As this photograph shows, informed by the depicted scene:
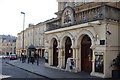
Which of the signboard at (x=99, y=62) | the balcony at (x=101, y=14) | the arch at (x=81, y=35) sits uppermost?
the balcony at (x=101, y=14)

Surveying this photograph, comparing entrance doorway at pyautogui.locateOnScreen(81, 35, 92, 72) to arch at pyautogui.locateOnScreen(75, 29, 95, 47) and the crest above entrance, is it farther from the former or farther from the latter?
the crest above entrance

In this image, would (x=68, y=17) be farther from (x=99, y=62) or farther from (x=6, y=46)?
(x=6, y=46)

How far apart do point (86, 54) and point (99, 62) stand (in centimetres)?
252

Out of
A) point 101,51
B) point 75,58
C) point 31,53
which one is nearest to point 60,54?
point 75,58

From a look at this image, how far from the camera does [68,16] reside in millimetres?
16219

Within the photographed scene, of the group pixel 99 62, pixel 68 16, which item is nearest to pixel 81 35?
pixel 68 16

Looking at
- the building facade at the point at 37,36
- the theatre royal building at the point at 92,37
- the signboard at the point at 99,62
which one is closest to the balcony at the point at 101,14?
the theatre royal building at the point at 92,37

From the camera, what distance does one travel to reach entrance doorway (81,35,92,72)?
14414 mm

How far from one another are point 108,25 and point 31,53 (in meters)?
17.4

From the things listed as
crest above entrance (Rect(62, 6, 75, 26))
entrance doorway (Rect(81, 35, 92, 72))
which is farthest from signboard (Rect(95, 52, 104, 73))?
crest above entrance (Rect(62, 6, 75, 26))

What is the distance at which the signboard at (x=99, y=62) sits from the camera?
12070mm

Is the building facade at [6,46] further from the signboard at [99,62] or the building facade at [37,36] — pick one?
the signboard at [99,62]

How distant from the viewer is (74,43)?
15.0 m

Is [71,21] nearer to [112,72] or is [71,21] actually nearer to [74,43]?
[74,43]
